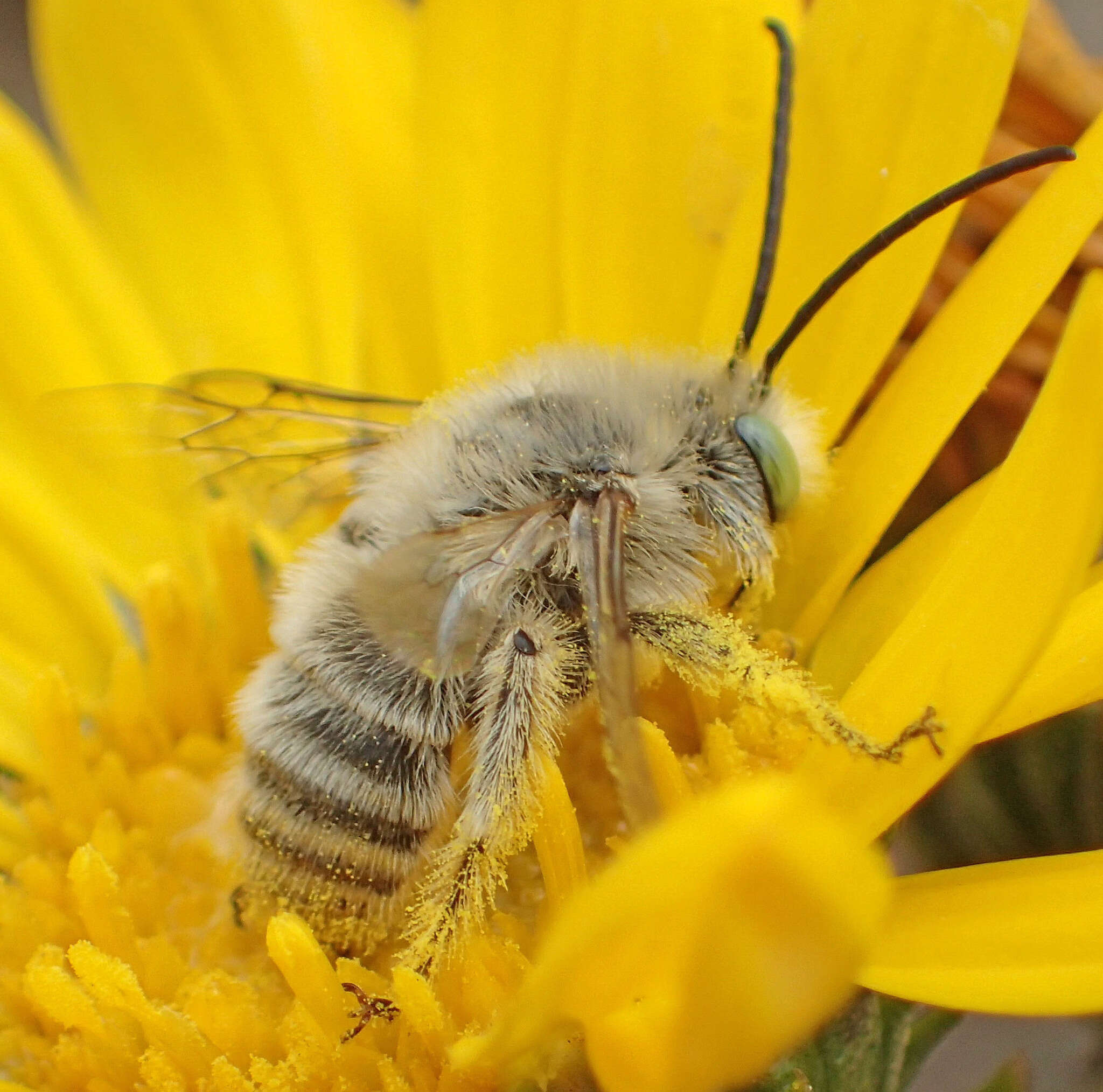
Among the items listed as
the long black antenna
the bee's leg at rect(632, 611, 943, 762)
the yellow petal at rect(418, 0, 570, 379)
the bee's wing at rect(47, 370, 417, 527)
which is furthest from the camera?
the yellow petal at rect(418, 0, 570, 379)

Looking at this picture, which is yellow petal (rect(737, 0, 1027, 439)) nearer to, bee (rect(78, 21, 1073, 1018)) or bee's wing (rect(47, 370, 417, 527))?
bee (rect(78, 21, 1073, 1018))

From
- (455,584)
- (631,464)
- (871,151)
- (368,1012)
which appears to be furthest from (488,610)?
(871,151)

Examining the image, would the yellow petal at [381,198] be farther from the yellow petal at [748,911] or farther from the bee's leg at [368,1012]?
the yellow petal at [748,911]

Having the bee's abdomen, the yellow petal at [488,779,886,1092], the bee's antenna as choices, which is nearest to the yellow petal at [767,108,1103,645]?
the bee's antenna

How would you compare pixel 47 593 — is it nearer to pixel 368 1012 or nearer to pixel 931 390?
pixel 368 1012

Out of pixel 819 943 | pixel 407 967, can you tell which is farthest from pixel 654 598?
pixel 819 943
